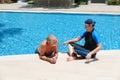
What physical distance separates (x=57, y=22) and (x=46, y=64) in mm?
10511

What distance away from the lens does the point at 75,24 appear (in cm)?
1658

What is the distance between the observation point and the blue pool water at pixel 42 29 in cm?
1153

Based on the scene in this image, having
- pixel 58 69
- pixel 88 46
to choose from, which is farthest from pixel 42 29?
pixel 58 69

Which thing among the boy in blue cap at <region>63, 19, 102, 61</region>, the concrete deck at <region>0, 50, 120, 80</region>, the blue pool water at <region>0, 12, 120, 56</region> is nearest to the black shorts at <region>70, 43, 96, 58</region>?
the boy in blue cap at <region>63, 19, 102, 61</region>

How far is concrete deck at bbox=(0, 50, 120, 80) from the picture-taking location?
654 centimetres

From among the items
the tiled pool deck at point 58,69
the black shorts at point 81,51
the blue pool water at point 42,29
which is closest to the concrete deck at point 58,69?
the tiled pool deck at point 58,69

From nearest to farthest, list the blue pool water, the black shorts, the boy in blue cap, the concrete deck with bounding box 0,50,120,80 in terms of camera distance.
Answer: the concrete deck with bounding box 0,50,120,80 → the boy in blue cap → the black shorts → the blue pool water

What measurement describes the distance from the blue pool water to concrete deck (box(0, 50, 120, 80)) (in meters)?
3.73

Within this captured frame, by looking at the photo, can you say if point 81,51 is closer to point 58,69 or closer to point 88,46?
point 88,46

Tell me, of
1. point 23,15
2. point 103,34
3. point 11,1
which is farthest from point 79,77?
point 11,1

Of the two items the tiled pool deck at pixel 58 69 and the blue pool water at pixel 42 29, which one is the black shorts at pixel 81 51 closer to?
the tiled pool deck at pixel 58 69

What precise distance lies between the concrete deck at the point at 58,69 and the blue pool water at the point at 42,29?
373 centimetres

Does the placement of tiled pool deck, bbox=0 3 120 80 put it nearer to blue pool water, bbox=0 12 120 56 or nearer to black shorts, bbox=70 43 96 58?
black shorts, bbox=70 43 96 58

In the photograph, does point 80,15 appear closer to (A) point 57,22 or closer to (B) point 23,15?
(A) point 57,22
